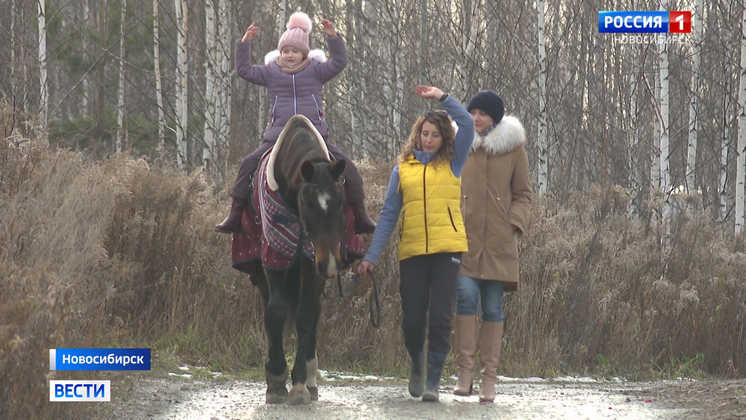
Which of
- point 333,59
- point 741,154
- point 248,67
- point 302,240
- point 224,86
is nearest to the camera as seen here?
point 302,240

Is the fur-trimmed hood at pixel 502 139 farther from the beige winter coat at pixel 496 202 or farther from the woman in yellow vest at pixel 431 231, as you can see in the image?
the woman in yellow vest at pixel 431 231

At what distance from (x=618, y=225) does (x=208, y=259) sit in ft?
16.5

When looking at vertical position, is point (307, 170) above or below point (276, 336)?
above

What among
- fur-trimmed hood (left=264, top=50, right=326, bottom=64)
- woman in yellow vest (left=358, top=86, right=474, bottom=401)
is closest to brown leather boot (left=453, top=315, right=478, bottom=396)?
woman in yellow vest (left=358, top=86, right=474, bottom=401)

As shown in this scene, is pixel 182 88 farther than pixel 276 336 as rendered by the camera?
Yes

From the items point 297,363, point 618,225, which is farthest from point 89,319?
point 618,225

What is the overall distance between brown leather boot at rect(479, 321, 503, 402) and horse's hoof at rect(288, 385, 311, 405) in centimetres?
121

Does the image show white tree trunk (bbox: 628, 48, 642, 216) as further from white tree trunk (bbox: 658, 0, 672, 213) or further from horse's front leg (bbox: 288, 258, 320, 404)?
horse's front leg (bbox: 288, 258, 320, 404)

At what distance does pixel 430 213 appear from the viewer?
6.39 meters

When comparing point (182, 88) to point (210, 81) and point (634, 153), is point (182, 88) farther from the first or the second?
point (634, 153)

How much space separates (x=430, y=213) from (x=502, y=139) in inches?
33.9

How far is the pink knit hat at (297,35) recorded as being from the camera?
701 centimetres

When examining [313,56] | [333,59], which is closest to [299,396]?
[333,59]

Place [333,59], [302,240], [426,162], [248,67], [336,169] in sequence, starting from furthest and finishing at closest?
[248,67] → [333,59] → [426,162] → [302,240] → [336,169]
